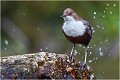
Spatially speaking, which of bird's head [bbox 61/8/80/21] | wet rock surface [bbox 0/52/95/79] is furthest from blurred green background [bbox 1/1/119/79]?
wet rock surface [bbox 0/52/95/79]

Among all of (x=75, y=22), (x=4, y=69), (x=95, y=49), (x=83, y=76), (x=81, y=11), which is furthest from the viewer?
(x=81, y=11)

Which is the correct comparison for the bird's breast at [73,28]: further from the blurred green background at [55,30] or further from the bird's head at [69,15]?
the blurred green background at [55,30]

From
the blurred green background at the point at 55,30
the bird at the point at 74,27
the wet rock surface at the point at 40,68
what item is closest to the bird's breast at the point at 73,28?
the bird at the point at 74,27

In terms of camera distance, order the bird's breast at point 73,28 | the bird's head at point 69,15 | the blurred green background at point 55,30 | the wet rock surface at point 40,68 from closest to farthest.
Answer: the wet rock surface at point 40,68
the bird's head at point 69,15
the bird's breast at point 73,28
the blurred green background at point 55,30

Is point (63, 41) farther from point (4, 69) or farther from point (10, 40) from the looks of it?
point (4, 69)

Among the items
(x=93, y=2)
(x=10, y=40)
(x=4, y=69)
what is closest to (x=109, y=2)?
(x=93, y=2)

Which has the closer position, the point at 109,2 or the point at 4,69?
the point at 4,69
